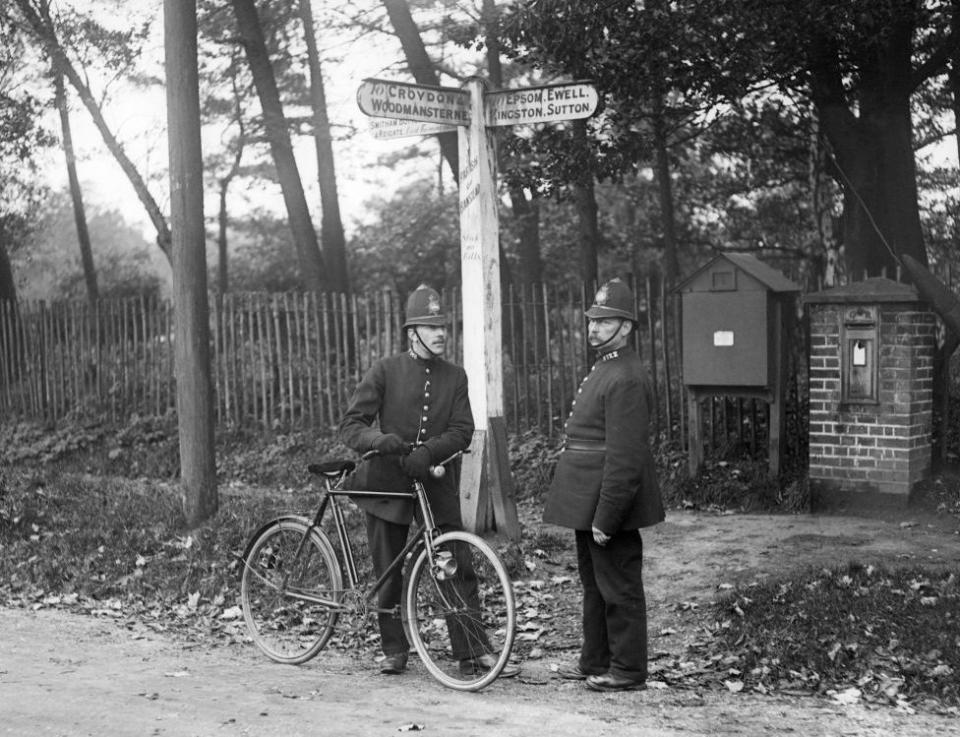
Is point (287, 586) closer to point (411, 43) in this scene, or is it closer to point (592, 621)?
point (592, 621)

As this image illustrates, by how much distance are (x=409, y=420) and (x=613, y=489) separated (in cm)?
122

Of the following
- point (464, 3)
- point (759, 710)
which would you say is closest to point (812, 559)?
point (759, 710)

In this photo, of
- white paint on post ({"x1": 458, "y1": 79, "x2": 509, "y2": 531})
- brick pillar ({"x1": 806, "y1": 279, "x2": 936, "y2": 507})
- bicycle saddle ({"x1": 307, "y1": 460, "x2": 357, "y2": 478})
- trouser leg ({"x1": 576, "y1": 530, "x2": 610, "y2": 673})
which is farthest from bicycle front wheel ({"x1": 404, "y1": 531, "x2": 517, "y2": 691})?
brick pillar ({"x1": 806, "y1": 279, "x2": 936, "y2": 507})

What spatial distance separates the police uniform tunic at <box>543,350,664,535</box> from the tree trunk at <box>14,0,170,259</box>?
11.3 meters

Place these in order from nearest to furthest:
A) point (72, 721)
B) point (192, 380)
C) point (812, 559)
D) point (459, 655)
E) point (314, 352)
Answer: point (72, 721), point (459, 655), point (812, 559), point (192, 380), point (314, 352)

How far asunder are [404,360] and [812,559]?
3.46 meters

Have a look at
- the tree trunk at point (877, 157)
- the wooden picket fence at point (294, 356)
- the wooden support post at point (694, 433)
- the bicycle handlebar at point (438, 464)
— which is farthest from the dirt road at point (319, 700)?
the tree trunk at point (877, 157)

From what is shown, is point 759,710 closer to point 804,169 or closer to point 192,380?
point 192,380

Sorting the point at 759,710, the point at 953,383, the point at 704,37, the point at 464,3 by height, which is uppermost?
the point at 464,3

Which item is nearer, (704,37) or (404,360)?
(404,360)

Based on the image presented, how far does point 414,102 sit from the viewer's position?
8.62 meters

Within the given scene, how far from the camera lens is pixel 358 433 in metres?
6.18

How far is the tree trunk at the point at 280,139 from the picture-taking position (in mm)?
18141

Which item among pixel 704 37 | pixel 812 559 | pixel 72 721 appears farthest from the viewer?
pixel 704 37
